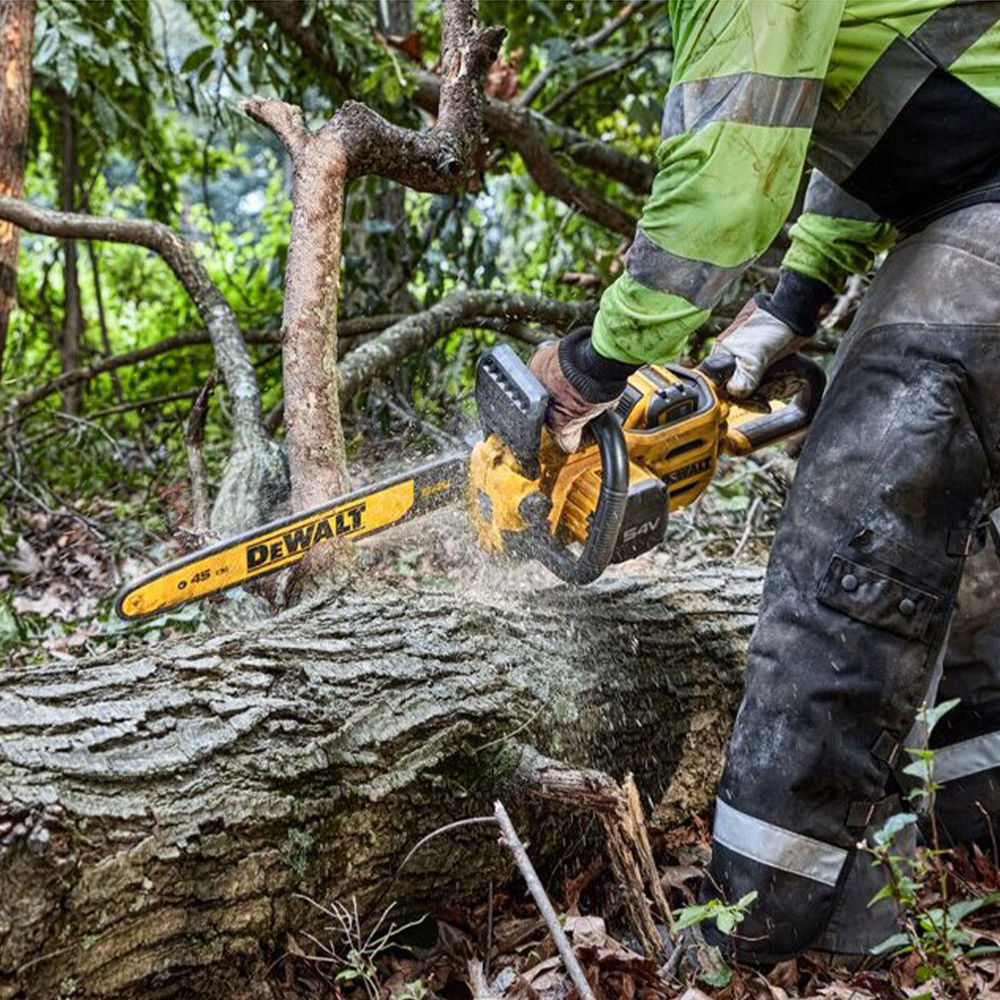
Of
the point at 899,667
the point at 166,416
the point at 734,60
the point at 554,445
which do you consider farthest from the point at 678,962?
the point at 166,416

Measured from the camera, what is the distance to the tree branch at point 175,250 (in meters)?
3.54

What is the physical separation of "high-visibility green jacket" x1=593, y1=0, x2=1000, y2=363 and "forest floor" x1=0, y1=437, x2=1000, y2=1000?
2.88 ft

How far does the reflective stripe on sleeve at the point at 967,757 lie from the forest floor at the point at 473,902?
0.61 feet

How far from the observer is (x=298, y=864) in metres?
1.82

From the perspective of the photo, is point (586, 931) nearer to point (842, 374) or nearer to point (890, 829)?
point (890, 829)

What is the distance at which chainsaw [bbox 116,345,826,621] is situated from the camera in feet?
7.45

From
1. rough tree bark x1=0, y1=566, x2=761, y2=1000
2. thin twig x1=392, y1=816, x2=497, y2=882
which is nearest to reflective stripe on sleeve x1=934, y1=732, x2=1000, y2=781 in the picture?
rough tree bark x1=0, y1=566, x2=761, y2=1000

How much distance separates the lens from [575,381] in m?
2.14

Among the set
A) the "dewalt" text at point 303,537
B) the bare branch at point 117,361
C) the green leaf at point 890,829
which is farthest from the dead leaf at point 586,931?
the bare branch at point 117,361

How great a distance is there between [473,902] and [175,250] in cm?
247

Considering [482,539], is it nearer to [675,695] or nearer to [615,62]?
[675,695]

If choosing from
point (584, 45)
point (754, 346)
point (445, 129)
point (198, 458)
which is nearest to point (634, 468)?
point (754, 346)

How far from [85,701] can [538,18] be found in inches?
180

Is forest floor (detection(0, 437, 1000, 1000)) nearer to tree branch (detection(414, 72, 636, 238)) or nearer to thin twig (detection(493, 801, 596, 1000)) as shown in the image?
thin twig (detection(493, 801, 596, 1000))
